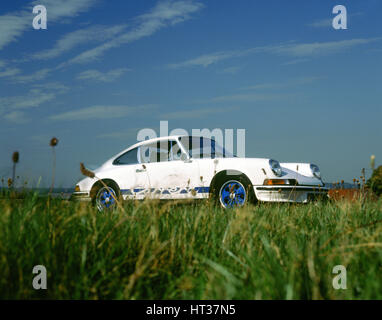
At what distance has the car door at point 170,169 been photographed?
22.7 feet

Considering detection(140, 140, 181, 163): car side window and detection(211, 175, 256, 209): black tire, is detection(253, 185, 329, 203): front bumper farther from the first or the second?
detection(140, 140, 181, 163): car side window

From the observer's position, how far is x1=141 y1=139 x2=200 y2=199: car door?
6922mm

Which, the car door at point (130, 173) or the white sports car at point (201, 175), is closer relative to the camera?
the white sports car at point (201, 175)

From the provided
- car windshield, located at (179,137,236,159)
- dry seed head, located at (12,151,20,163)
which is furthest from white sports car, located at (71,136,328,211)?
dry seed head, located at (12,151,20,163)

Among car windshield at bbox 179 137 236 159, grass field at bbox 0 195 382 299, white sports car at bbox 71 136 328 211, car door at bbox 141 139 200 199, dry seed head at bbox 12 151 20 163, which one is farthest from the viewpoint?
car windshield at bbox 179 137 236 159

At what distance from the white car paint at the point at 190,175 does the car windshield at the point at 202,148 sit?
0.09 meters

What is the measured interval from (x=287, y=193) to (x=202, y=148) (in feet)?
6.56

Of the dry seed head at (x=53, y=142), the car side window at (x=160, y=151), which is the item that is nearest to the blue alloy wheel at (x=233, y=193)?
the car side window at (x=160, y=151)

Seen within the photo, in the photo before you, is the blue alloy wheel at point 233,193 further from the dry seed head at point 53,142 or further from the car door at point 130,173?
the dry seed head at point 53,142

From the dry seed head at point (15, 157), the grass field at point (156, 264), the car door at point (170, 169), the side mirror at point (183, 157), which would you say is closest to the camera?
the grass field at point (156, 264)

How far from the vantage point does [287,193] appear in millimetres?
6441

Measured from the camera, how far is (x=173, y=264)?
2477mm
